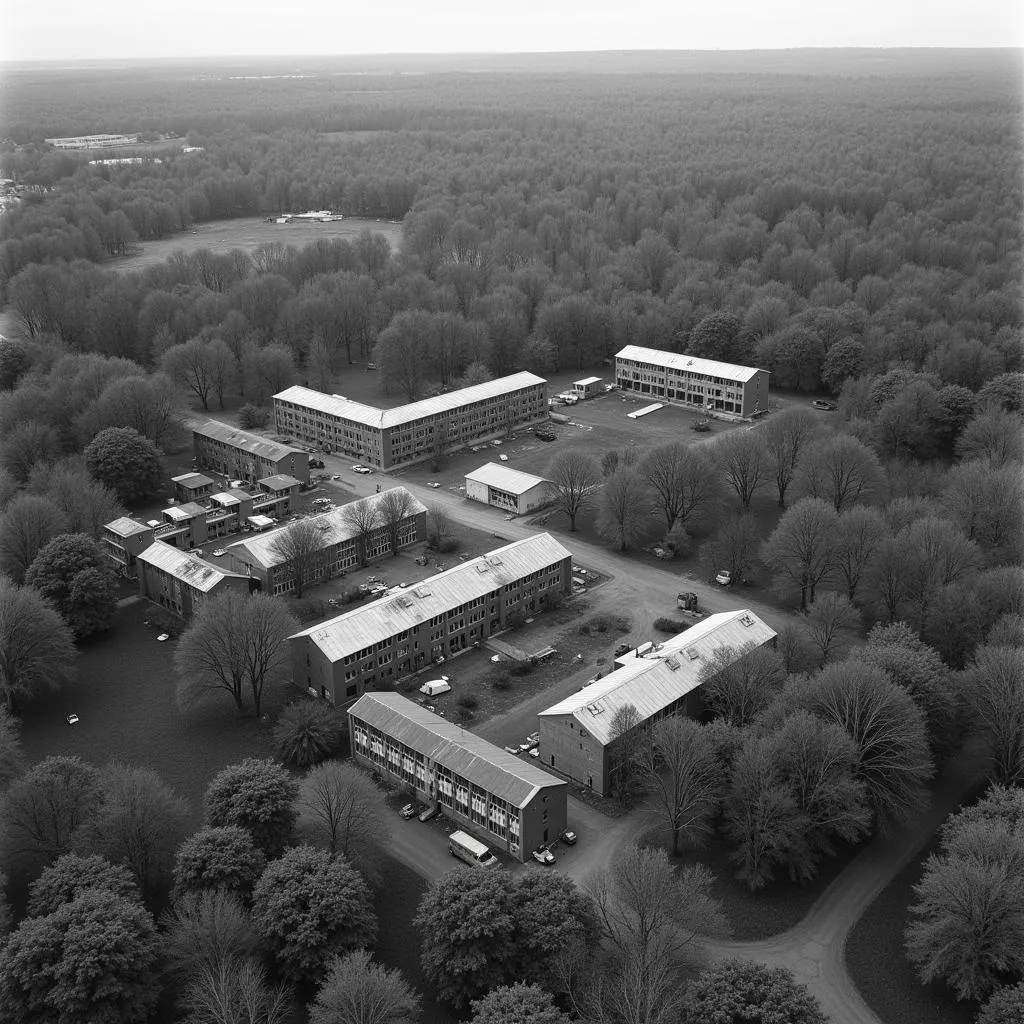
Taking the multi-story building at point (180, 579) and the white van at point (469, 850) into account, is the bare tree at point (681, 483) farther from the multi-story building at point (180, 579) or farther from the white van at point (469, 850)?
the white van at point (469, 850)

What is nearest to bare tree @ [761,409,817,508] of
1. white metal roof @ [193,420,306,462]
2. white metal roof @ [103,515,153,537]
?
white metal roof @ [193,420,306,462]

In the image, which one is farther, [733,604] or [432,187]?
[432,187]

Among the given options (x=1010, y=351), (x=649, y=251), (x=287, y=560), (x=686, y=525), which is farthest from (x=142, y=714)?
(x=649, y=251)

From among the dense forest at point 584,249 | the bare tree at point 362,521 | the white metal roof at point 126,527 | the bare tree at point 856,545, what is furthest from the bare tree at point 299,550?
the dense forest at point 584,249

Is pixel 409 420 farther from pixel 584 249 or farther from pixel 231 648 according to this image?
pixel 584 249

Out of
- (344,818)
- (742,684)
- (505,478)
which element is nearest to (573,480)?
(505,478)

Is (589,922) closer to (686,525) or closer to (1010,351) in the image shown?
(686,525)
